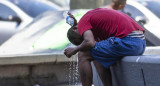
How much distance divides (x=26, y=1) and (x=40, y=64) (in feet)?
20.1

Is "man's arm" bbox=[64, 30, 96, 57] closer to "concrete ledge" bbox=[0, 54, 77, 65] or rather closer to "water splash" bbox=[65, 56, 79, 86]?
"concrete ledge" bbox=[0, 54, 77, 65]

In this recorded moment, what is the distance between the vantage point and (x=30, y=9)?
12.2m

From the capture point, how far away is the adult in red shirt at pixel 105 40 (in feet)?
14.7

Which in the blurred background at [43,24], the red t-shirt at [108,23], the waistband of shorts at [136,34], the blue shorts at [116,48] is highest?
the blurred background at [43,24]

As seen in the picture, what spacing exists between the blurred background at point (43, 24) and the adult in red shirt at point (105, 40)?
1996 mm

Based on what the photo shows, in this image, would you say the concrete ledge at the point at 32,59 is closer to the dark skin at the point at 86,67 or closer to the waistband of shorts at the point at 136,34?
the dark skin at the point at 86,67

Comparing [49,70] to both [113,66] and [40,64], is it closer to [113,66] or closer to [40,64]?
[40,64]

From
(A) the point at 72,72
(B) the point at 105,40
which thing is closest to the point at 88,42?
(B) the point at 105,40

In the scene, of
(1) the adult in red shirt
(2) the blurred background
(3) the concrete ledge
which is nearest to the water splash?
(3) the concrete ledge

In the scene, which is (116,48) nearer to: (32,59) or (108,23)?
(108,23)

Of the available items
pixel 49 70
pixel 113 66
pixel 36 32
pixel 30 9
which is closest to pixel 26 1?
pixel 30 9

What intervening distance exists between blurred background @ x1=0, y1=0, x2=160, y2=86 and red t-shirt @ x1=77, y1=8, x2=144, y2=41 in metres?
2.14

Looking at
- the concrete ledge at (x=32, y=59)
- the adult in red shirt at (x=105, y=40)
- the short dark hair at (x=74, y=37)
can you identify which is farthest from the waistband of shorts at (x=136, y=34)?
the concrete ledge at (x=32, y=59)

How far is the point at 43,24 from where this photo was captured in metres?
8.32
